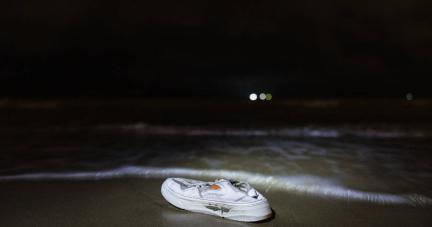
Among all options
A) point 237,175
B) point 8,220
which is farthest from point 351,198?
point 8,220

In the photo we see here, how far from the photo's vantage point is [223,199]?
2.19 metres

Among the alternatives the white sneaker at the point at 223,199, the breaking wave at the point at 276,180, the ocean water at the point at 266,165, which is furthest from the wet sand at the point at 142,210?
the ocean water at the point at 266,165

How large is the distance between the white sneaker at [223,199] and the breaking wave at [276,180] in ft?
4.07

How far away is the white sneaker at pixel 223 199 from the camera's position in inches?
83.3

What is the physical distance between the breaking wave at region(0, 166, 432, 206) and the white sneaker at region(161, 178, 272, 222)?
1239 millimetres

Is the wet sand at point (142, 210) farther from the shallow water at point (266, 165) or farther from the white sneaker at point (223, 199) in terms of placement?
the shallow water at point (266, 165)

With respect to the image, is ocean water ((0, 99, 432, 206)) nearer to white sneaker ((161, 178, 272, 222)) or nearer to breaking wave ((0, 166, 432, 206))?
breaking wave ((0, 166, 432, 206))

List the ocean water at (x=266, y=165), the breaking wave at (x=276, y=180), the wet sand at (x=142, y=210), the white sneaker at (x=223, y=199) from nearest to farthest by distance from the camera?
the white sneaker at (x=223, y=199) < the wet sand at (x=142, y=210) < the breaking wave at (x=276, y=180) < the ocean water at (x=266, y=165)

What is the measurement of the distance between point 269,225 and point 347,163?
326cm

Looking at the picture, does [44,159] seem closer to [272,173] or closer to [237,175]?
[237,175]

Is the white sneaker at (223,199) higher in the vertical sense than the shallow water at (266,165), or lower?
higher

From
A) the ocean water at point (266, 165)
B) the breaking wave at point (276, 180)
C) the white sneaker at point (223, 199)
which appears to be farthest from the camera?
the ocean water at point (266, 165)

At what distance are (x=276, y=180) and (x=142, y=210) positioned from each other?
6.86 feet

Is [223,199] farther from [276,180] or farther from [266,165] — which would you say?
[266,165]
